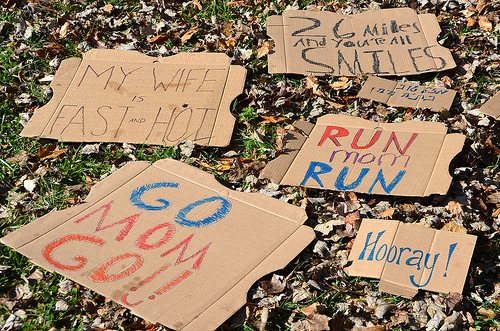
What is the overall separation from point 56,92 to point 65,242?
51.9 inches

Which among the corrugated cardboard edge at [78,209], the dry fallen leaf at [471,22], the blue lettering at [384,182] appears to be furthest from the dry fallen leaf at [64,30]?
the dry fallen leaf at [471,22]

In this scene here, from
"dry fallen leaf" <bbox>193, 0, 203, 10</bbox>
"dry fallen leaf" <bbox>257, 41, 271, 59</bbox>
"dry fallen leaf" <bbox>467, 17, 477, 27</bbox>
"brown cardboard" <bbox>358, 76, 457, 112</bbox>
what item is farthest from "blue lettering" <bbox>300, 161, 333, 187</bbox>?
"dry fallen leaf" <bbox>193, 0, 203, 10</bbox>

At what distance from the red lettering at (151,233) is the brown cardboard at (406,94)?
1.43 meters

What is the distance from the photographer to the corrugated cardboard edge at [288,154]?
3.71 meters

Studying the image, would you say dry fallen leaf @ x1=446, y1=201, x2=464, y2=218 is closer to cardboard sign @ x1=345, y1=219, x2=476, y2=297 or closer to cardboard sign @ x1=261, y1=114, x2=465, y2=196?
cardboard sign @ x1=261, y1=114, x2=465, y2=196

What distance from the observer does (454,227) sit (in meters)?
3.33

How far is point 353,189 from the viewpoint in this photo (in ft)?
11.8

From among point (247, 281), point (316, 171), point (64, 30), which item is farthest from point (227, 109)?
point (64, 30)

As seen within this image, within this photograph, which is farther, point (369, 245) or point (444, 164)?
point (444, 164)

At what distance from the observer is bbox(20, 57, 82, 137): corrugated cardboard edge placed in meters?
4.14

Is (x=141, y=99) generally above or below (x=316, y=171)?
above

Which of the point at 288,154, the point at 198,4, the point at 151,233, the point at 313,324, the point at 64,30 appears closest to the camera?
the point at 313,324

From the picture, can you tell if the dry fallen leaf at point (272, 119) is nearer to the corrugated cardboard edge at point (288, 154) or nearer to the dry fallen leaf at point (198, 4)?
the corrugated cardboard edge at point (288, 154)

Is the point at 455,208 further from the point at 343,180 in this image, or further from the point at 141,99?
the point at 141,99
